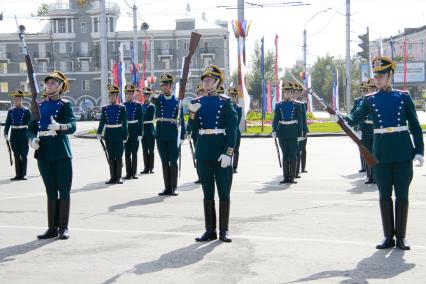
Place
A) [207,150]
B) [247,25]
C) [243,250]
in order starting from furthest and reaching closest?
[247,25], [207,150], [243,250]

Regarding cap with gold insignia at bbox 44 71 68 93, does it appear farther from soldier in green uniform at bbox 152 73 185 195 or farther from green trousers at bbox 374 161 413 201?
soldier in green uniform at bbox 152 73 185 195

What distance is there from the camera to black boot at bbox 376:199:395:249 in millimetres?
7973

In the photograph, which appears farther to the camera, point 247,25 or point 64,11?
point 64,11

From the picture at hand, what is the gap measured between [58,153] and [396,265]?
402 cm

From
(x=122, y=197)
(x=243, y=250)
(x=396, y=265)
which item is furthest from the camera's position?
(x=122, y=197)

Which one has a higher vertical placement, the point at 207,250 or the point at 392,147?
the point at 392,147

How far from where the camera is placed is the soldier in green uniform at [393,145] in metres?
8.09

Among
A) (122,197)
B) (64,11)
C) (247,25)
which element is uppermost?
(64,11)

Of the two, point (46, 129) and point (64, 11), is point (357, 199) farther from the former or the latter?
point (64, 11)

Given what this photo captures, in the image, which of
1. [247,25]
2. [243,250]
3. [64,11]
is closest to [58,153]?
[243,250]

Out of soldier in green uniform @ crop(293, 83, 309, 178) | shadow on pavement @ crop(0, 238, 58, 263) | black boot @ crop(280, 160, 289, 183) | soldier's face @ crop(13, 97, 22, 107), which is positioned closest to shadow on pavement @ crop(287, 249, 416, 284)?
shadow on pavement @ crop(0, 238, 58, 263)

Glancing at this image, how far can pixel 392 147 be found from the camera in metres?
8.12

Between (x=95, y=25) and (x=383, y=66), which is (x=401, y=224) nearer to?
(x=383, y=66)

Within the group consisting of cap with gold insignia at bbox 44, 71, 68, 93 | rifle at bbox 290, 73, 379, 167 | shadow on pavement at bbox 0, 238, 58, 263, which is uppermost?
cap with gold insignia at bbox 44, 71, 68, 93
